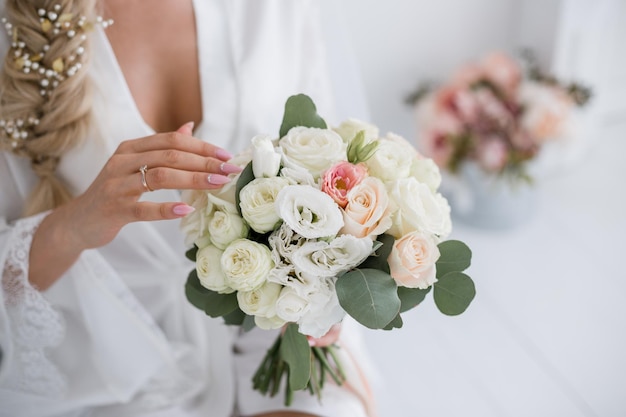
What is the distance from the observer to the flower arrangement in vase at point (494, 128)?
1977mm

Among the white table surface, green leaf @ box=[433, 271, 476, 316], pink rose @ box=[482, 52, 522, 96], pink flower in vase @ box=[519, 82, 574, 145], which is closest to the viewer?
green leaf @ box=[433, 271, 476, 316]

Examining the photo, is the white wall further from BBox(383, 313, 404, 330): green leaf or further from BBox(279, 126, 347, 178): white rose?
BBox(383, 313, 404, 330): green leaf

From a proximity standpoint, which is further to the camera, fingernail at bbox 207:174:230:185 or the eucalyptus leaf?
the eucalyptus leaf

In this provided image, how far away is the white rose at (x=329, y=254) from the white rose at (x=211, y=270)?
114 millimetres

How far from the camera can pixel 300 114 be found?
0.91 m

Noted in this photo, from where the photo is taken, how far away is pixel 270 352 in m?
1.13

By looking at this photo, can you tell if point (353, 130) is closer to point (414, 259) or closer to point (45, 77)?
point (414, 259)

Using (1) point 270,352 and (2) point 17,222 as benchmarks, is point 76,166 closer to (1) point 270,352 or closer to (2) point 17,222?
(2) point 17,222

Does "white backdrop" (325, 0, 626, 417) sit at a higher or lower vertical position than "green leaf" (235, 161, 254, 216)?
lower

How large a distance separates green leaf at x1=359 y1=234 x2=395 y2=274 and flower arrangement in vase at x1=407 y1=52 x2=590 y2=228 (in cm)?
125

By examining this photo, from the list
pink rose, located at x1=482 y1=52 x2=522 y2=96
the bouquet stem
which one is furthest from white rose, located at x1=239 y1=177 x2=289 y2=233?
pink rose, located at x1=482 y1=52 x2=522 y2=96

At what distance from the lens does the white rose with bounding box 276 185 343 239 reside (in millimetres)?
757

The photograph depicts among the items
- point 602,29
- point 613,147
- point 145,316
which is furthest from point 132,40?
point 613,147

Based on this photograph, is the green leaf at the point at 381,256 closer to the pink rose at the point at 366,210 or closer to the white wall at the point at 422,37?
the pink rose at the point at 366,210
